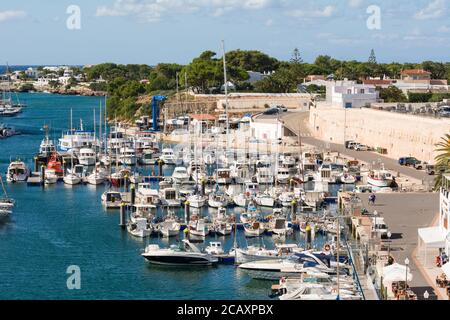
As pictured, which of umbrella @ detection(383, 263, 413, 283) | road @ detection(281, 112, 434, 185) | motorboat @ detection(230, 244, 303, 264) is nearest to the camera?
umbrella @ detection(383, 263, 413, 283)

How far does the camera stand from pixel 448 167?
2388 centimetres

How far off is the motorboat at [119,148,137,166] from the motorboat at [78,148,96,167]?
1.36 meters

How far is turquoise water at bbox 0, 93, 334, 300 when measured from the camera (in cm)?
1781

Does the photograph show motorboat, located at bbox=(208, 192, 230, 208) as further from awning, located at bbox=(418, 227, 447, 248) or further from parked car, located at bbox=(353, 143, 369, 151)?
parked car, located at bbox=(353, 143, 369, 151)

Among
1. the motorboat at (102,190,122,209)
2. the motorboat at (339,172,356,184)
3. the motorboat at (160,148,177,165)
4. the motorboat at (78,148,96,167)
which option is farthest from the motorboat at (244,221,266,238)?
the motorboat at (78,148,96,167)

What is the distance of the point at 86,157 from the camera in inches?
1561

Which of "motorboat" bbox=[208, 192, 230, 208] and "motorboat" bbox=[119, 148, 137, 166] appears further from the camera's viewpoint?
"motorboat" bbox=[119, 148, 137, 166]

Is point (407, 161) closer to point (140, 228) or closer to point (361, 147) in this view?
point (361, 147)

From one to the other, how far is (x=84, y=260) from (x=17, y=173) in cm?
1483

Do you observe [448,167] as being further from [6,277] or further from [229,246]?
[6,277]

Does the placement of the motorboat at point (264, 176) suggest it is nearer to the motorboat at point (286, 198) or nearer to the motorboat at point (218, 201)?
the motorboat at point (218, 201)

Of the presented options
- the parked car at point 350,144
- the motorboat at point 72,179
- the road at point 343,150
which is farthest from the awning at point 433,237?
the parked car at point 350,144
